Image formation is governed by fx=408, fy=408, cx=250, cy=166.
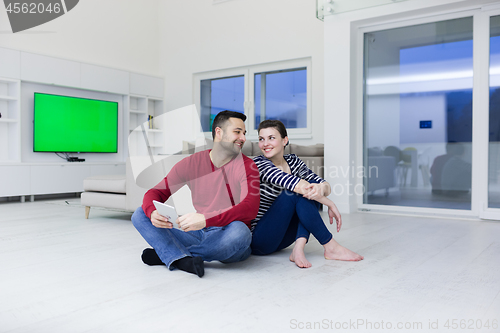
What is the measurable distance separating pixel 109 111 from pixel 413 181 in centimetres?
481

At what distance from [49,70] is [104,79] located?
2.84 feet

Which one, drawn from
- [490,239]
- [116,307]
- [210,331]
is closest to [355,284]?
[210,331]

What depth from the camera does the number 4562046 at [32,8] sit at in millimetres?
5542

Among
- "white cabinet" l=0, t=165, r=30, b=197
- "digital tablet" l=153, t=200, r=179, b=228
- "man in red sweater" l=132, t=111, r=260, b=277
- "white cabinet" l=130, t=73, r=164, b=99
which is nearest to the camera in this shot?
"digital tablet" l=153, t=200, r=179, b=228

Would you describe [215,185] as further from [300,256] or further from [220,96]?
[220,96]

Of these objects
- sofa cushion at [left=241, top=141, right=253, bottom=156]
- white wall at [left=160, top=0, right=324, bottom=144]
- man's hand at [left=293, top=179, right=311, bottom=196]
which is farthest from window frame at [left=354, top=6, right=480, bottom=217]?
man's hand at [left=293, top=179, right=311, bottom=196]

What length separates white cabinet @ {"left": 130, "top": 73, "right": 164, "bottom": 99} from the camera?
6871 mm

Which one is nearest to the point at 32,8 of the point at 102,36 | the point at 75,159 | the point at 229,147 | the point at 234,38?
the point at 102,36

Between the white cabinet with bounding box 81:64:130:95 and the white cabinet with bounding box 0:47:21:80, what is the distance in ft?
3.00

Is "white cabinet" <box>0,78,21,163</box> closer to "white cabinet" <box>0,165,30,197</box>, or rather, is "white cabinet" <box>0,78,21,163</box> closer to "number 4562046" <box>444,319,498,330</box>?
"white cabinet" <box>0,165,30,197</box>

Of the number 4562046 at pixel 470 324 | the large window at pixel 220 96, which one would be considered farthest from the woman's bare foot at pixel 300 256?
the large window at pixel 220 96

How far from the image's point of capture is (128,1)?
6957 millimetres

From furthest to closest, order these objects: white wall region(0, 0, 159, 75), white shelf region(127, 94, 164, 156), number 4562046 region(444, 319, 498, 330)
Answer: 1. white shelf region(127, 94, 164, 156)
2. white wall region(0, 0, 159, 75)
3. number 4562046 region(444, 319, 498, 330)

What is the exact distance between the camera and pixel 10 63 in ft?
17.4
